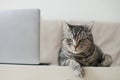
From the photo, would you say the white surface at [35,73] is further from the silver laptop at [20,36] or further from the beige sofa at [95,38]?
the beige sofa at [95,38]

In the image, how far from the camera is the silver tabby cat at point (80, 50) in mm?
946

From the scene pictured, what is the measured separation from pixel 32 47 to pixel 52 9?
0.55 m

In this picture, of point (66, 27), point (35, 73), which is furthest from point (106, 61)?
point (35, 73)

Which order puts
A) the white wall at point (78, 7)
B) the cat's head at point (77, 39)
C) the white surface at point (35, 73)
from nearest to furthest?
the white surface at point (35, 73)
the cat's head at point (77, 39)
the white wall at point (78, 7)

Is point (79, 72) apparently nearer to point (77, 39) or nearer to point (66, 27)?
point (77, 39)

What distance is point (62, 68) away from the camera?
780 millimetres

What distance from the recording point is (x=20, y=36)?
789 millimetres

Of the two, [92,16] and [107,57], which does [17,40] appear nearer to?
[107,57]

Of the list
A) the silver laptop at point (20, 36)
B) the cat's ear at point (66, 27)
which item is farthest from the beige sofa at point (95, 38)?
the silver laptop at point (20, 36)

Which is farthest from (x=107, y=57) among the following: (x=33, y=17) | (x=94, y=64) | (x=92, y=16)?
(x=33, y=17)

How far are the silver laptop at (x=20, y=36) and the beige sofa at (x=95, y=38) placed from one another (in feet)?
0.93

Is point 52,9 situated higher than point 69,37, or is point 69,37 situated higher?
point 52,9

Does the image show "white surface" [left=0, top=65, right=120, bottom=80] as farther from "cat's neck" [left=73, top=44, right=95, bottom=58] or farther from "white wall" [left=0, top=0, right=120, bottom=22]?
"white wall" [left=0, top=0, right=120, bottom=22]

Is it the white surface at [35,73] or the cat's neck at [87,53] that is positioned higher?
the cat's neck at [87,53]
